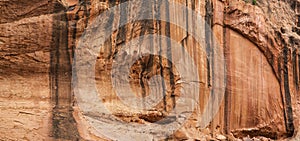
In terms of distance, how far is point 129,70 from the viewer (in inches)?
409

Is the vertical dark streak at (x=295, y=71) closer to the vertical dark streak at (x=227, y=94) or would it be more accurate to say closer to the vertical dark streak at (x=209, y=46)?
the vertical dark streak at (x=227, y=94)

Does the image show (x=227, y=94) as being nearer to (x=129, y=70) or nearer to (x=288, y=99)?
(x=288, y=99)

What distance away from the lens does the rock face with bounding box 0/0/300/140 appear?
9.16 metres

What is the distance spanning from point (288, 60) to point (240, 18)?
8.71 feet

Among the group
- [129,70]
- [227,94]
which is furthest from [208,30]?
[129,70]

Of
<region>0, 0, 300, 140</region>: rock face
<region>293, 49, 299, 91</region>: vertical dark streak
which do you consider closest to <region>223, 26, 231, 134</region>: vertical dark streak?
<region>0, 0, 300, 140</region>: rock face

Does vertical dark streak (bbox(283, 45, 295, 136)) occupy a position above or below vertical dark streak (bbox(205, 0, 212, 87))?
below

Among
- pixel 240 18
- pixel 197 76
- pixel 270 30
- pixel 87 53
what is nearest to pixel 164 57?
pixel 197 76

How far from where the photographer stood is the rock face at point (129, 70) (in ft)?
30.1

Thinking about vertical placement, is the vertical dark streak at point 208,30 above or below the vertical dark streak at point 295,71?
above

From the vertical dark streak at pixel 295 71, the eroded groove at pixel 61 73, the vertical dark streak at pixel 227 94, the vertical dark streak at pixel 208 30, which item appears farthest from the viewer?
the vertical dark streak at pixel 295 71

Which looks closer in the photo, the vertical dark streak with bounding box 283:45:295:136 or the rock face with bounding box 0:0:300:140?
the rock face with bounding box 0:0:300:140

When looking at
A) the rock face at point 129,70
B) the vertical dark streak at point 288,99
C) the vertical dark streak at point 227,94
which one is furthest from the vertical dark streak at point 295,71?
the vertical dark streak at point 227,94

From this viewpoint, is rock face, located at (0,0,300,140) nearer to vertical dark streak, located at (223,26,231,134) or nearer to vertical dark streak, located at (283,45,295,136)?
vertical dark streak, located at (223,26,231,134)
